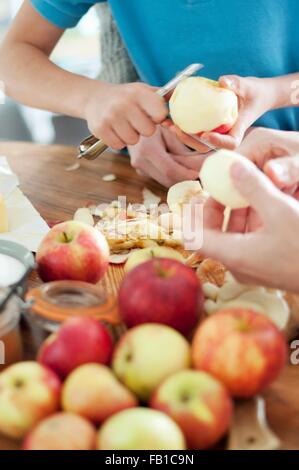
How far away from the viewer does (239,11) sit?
1174mm

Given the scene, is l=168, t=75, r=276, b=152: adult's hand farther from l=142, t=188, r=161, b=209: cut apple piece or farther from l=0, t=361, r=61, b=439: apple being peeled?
l=0, t=361, r=61, b=439: apple being peeled

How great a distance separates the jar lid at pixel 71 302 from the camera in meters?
0.66

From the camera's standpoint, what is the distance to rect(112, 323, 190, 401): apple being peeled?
1.91 feet

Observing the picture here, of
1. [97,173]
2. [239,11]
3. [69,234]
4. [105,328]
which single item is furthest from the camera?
[97,173]

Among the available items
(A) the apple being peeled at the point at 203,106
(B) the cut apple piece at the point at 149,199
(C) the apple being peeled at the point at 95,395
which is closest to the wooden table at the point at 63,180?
(B) the cut apple piece at the point at 149,199

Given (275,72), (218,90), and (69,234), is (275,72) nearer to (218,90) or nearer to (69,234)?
(218,90)

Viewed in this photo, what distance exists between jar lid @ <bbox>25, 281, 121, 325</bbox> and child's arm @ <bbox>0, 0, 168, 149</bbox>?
15.1 inches

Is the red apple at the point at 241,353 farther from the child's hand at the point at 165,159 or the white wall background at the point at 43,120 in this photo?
the white wall background at the point at 43,120

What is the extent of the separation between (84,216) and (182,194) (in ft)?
0.54

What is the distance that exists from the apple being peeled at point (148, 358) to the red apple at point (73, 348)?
2cm

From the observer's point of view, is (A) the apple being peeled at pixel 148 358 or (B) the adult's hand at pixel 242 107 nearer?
(A) the apple being peeled at pixel 148 358

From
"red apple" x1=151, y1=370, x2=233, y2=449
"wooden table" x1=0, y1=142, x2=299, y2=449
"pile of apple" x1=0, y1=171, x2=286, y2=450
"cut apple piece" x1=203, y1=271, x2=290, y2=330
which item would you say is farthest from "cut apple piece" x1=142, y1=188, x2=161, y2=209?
"red apple" x1=151, y1=370, x2=233, y2=449

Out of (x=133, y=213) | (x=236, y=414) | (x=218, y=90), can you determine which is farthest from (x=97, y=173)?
(x=236, y=414)
